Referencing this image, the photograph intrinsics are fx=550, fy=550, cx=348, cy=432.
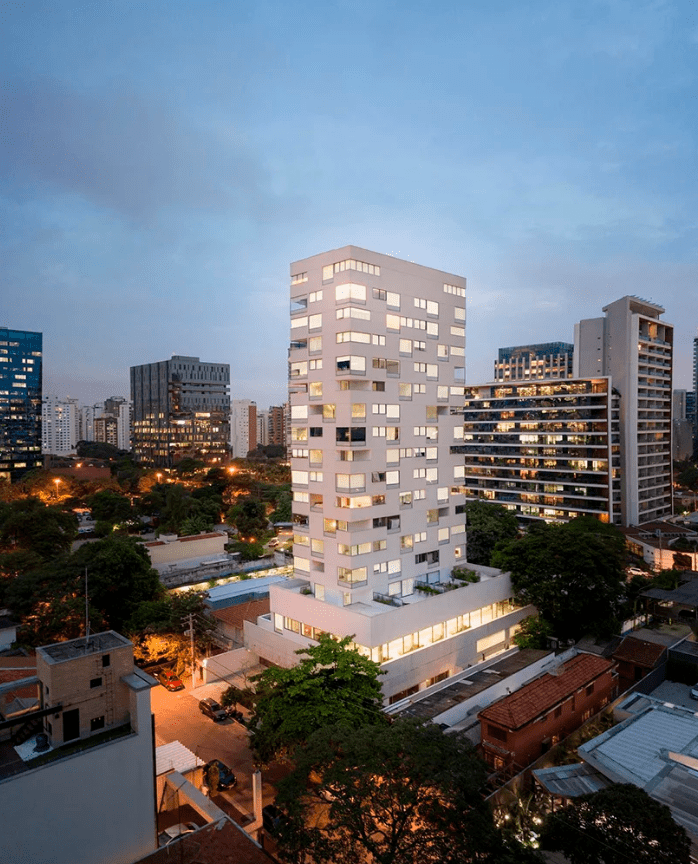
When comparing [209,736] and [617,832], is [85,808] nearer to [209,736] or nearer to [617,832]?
[209,736]

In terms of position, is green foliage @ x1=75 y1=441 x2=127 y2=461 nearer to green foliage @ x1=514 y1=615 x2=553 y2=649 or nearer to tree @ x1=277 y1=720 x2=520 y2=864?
green foliage @ x1=514 y1=615 x2=553 y2=649

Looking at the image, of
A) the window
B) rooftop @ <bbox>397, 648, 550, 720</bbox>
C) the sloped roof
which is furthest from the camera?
the window

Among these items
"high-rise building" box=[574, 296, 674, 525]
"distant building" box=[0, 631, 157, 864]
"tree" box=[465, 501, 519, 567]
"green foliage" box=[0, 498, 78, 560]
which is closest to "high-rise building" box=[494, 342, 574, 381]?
"high-rise building" box=[574, 296, 674, 525]

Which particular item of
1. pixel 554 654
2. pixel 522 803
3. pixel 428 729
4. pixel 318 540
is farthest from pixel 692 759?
pixel 318 540

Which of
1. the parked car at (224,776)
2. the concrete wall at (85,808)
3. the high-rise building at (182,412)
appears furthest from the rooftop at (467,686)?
the high-rise building at (182,412)

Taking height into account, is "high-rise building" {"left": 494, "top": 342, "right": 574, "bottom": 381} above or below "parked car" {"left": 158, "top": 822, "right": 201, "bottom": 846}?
above

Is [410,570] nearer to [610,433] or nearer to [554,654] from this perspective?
[554,654]

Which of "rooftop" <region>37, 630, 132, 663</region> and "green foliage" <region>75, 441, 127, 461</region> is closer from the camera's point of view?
"rooftop" <region>37, 630, 132, 663</region>
